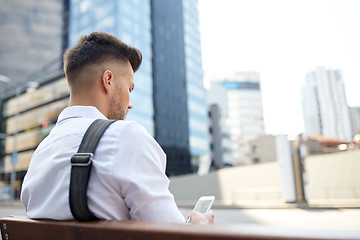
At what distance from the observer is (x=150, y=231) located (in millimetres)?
777

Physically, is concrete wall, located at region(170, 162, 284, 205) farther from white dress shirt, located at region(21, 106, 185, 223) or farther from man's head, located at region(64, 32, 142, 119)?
white dress shirt, located at region(21, 106, 185, 223)

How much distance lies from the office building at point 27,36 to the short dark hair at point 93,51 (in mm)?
77591

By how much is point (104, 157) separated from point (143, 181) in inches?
6.6

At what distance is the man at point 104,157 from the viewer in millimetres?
1138

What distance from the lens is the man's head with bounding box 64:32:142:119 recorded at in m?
1.56

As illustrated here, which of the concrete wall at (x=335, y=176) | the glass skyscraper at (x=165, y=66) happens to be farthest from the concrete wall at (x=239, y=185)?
the glass skyscraper at (x=165, y=66)

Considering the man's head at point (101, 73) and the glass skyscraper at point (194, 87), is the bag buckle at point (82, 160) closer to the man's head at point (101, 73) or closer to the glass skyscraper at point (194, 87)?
the man's head at point (101, 73)

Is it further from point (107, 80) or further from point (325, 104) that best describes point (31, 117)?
point (325, 104)

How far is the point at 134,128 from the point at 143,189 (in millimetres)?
222

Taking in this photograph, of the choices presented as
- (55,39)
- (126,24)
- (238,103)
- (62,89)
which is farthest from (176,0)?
(238,103)

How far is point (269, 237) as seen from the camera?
1.97 feet

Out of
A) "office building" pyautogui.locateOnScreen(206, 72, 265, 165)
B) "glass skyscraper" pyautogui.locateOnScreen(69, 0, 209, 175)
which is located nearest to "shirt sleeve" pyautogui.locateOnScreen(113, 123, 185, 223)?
"glass skyscraper" pyautogui.locateOnScreen(69, 0, 209, 175)

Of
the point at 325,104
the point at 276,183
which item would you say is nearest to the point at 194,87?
the point at 276,183

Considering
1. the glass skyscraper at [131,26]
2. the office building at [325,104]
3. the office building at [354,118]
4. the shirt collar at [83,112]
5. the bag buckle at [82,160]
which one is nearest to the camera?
the bag buckle at [82,160]
